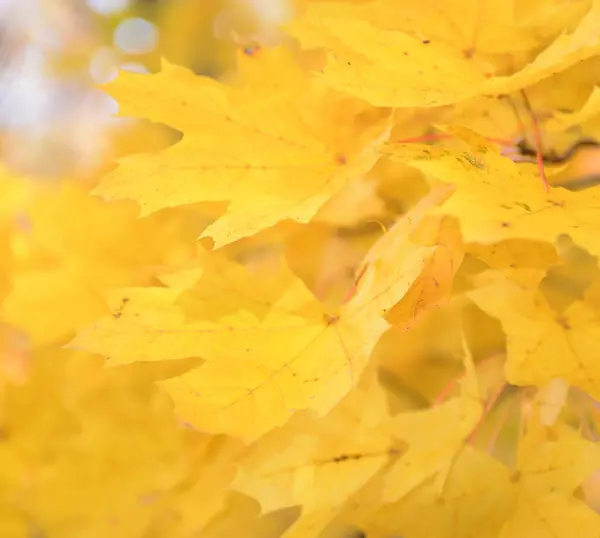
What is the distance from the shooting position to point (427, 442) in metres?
0.46

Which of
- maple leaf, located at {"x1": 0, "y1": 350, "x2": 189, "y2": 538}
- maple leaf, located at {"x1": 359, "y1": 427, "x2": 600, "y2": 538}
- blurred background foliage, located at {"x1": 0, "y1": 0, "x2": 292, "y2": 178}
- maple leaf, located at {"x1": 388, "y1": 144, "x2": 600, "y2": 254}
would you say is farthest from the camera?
blurred background foliage, located at {"x1": 0, "y1": 0, "x2": 292, "y2": 178}

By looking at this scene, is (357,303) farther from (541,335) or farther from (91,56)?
(91,56)

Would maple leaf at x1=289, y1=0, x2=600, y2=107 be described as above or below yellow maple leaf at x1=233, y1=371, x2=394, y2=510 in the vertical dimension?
above

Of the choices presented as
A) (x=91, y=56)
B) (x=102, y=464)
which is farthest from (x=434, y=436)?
(x=91, y=56)

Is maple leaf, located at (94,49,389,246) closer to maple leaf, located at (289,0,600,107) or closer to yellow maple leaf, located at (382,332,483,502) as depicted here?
maple leaf, located at (289,0,600,107)

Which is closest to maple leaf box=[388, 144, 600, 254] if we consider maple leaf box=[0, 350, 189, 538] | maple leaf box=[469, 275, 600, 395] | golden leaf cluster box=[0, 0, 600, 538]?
golden leaf cluster box=[0, 0, 600, 538]

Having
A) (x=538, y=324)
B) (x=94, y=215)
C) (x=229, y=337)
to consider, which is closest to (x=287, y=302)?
(x=229, y=337)

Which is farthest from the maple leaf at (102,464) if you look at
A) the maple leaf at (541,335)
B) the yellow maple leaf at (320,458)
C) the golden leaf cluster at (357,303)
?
the maple leaf at (541,335)

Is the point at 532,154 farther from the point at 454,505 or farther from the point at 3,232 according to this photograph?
the point at 3,232

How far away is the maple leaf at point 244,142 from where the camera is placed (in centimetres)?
44

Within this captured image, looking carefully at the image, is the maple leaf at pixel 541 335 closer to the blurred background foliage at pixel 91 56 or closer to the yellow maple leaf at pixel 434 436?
the yellow maple leaf at pixel 434 436

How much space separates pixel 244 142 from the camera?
48 centimetres

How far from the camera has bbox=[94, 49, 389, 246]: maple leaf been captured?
1.46ft

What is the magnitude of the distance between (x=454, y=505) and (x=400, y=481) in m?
0.04
